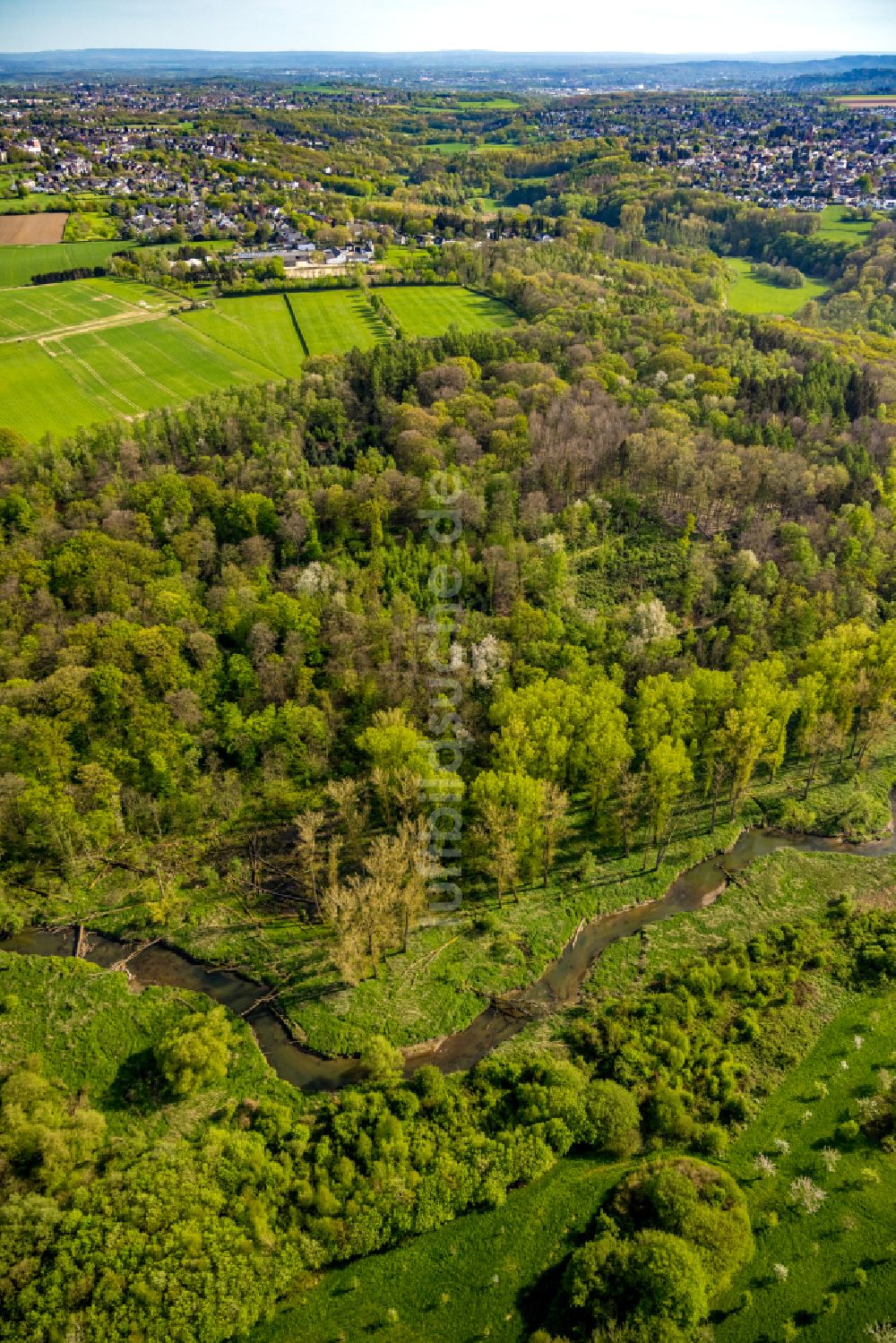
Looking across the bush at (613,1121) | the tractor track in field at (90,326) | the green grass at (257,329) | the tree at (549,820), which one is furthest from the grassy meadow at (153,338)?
the bush at (613,1121)

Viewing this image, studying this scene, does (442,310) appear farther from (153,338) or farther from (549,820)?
(549,820)

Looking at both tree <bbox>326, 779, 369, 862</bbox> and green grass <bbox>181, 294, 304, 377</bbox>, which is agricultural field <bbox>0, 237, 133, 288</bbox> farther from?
tree <bbox>326, 779, 369, 862</bbox>

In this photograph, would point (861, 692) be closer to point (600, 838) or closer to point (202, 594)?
point (600, 838)

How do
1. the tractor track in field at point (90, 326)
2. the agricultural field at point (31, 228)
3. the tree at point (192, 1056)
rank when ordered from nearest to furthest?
the tree at point (192, 1056)
the tractor track in field at point (90, 326)
the agricultural field at point (31, 228)

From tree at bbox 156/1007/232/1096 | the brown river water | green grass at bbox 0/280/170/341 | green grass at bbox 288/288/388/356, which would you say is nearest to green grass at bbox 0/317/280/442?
green grass at bbox 0/280/170/341

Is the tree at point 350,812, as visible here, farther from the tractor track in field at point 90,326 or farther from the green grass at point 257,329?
the tractor track in field at point 90,326

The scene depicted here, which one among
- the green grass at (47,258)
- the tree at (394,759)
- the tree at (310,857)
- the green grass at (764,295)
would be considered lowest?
the tree at (310,857)
